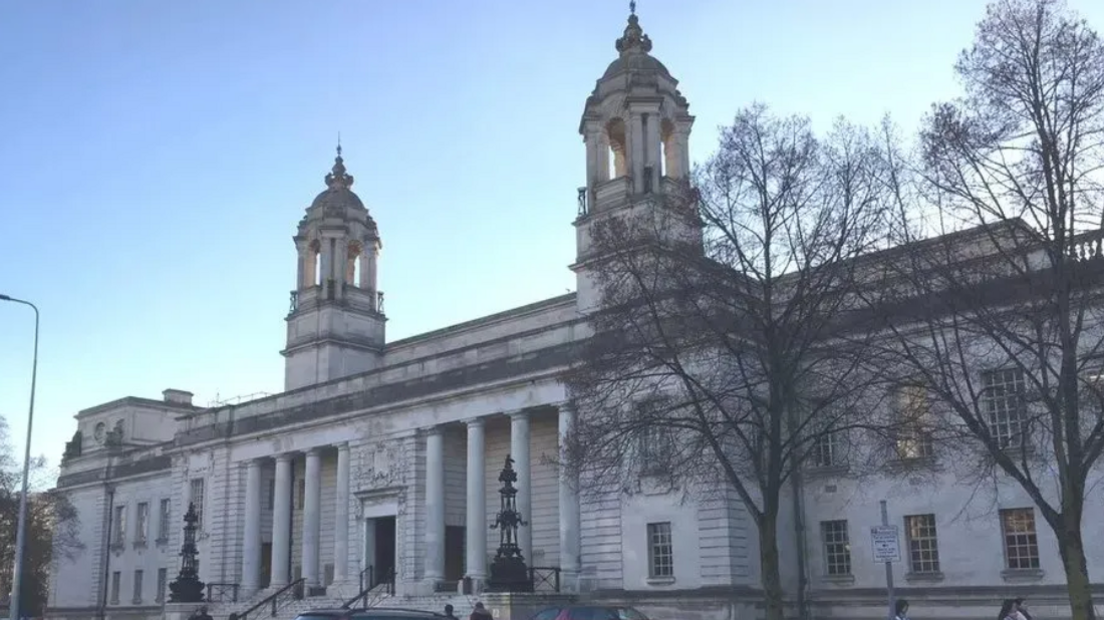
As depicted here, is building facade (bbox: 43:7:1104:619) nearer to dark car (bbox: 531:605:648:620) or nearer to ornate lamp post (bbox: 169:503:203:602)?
ornate lamp post (bbox: 169:503:203:602)

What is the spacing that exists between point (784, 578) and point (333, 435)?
21085 mm

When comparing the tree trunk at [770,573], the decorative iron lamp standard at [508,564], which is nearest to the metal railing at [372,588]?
the decorative iron lamp standard at [508,564]

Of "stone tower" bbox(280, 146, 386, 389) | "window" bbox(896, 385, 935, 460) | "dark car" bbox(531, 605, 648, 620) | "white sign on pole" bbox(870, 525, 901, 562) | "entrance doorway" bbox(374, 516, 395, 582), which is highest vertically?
"stone tower" bbox(280, 146, 386, 389)

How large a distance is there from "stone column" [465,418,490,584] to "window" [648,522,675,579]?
7.10m

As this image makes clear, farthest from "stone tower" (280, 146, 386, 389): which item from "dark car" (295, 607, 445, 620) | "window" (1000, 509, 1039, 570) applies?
"dark car" (295, 607, 445, 620)

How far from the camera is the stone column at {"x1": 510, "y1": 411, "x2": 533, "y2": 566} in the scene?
131 ft

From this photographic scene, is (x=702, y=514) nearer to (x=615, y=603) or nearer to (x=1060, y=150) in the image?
(x=615, y=603)

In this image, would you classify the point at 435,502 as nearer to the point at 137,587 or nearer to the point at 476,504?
the point at 476,504

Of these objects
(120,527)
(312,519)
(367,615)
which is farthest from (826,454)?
(120,527)

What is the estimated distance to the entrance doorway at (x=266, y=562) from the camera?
51688mm

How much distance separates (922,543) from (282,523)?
Answer: 27.9 meters

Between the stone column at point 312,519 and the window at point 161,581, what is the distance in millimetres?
14063

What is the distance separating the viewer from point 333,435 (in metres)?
47.3

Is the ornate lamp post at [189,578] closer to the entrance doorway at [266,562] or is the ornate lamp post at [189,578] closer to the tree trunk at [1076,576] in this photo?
the entrance doorway at [266,562]
